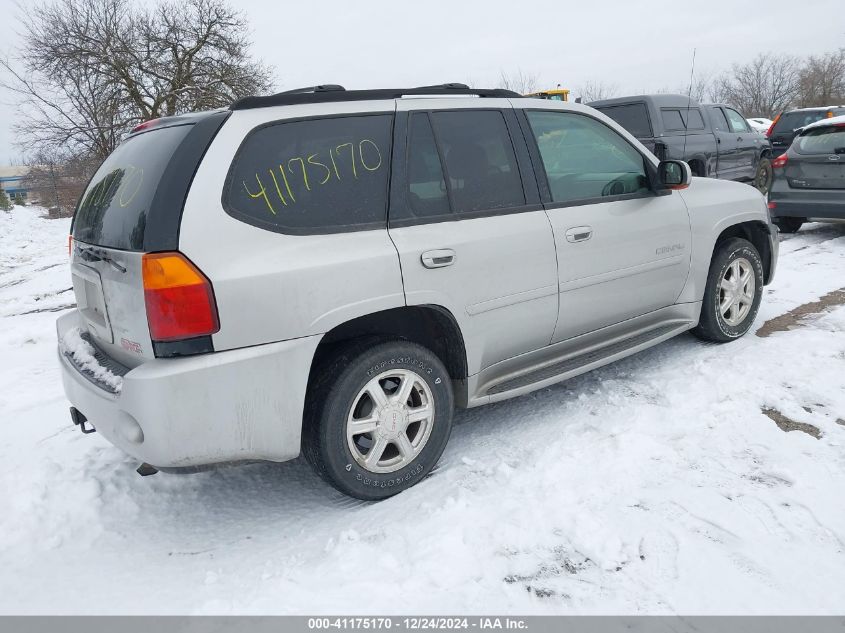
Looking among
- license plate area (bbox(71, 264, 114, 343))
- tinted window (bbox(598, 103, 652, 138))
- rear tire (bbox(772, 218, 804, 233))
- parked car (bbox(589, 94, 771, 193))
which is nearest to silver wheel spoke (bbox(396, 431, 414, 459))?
license plate area (bbox(71, 264, 114, 343))

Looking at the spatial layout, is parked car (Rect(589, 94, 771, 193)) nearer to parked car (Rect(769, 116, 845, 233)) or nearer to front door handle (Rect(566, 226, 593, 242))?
parked car (Rect(769, 116, 845, 233))

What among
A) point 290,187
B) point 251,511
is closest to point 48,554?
point 251,511

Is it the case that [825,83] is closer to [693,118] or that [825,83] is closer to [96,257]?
[693,118]

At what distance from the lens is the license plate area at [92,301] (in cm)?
281

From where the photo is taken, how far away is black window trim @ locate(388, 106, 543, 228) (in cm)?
301

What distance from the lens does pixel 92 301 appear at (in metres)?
2.96

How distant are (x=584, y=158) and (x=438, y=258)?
144cm

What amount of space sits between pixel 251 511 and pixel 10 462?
1574 mm

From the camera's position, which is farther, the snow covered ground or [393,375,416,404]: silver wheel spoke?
[393,375,416,404]: silver wheel spoke

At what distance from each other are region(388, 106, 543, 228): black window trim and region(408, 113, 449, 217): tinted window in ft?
0.07

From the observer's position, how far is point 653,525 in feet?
8.71

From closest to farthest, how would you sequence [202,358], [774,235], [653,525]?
1. [202,358]
2. [653,525]
3. [774,235]

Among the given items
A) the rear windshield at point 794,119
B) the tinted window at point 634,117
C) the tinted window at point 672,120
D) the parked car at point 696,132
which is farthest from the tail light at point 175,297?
the rear windshield at point 794,119
